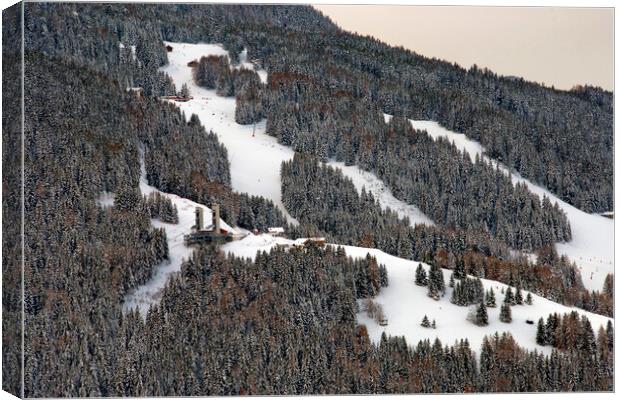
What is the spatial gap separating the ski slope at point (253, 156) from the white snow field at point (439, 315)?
57.8ft

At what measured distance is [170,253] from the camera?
57469mm

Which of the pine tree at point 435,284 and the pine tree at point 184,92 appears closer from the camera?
the pine tree at point 435,284

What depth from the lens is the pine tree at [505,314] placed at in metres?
54.2

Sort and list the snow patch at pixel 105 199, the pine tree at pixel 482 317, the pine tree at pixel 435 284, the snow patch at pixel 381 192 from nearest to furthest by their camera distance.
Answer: the pine tree at pixel 482 317
the pine tree at pixel 435 284
the snow patch at pixel 105 199
the snow patch at pixel 381 192

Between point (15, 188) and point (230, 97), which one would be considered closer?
point (15, 188)

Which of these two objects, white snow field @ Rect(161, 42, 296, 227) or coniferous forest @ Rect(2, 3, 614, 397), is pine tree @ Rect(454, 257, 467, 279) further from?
white snow field @ Rect(161, 42, 296, 227)

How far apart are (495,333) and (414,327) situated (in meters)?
4.19

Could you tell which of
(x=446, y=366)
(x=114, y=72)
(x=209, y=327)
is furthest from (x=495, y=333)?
(x=114, y=72)

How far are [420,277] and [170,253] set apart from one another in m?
14.0

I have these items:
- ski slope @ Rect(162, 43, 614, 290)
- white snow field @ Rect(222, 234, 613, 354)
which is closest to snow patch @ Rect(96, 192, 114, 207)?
white snow field @ Rect(222, 234, 613, 354)

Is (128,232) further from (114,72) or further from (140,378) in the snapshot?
(114,72)

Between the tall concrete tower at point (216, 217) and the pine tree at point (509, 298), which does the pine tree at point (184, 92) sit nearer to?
the tall concrete tower at point (216, 217)

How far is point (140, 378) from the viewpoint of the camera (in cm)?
4906

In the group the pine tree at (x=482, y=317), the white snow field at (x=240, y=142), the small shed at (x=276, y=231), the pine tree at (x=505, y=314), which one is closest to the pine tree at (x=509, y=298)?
the pine tree at (x=505, y=314)
